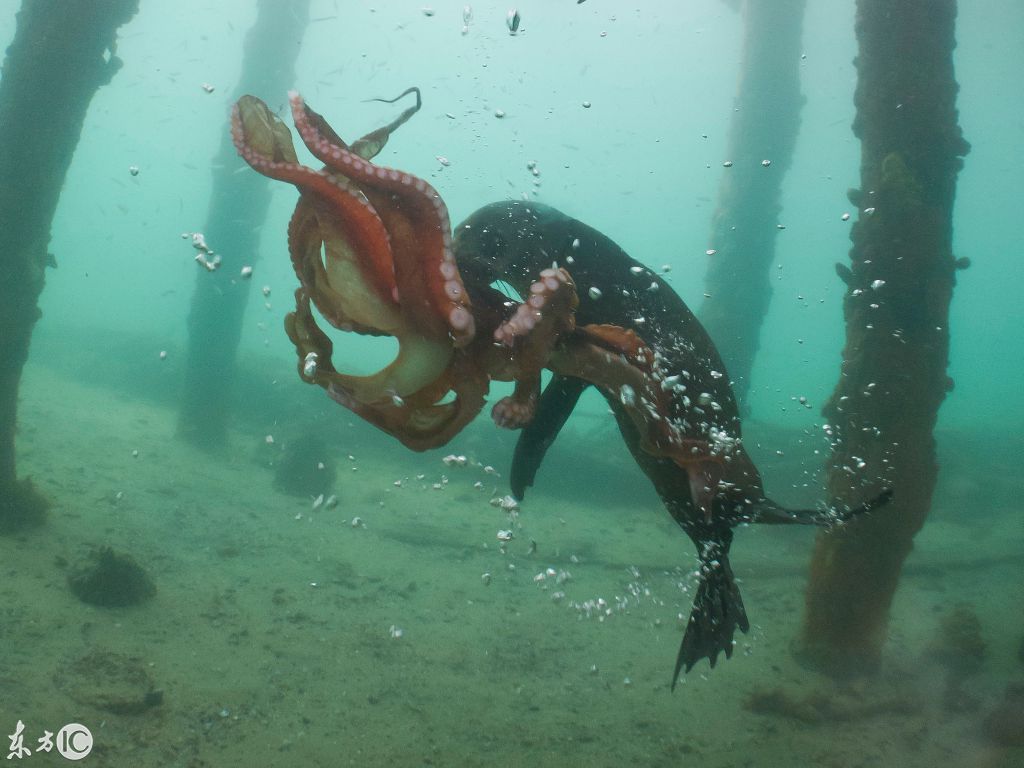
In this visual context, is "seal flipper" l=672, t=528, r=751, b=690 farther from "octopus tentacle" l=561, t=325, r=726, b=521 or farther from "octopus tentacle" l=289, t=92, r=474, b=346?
"octopus tentacle" l=289, t=92, r=474, b=346

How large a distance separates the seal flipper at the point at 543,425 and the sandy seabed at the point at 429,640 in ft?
7.78

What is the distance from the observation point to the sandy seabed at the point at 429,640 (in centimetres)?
473

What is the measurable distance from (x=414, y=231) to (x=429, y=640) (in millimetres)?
5614

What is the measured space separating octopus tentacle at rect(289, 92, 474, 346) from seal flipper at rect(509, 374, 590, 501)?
119cm

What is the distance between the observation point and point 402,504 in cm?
1280

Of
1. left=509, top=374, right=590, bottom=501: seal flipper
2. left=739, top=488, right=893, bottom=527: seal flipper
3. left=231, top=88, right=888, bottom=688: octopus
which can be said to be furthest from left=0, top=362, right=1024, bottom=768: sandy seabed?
left=739, top=488, right=893, bottom=527: seal flipper

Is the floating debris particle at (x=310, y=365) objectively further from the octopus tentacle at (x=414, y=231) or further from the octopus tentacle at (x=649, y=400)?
the octopus tentacle at (x=649, y=400)

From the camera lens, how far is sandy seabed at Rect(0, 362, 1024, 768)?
4.73 metres

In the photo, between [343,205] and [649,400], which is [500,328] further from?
[649,400]

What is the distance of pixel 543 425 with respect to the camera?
144 inches

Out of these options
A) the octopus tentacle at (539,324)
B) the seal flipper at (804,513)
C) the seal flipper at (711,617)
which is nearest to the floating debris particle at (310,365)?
the octopus tentacle at (539,324)

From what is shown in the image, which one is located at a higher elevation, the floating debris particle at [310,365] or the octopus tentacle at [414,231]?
the octopus tentacle at [414,231]

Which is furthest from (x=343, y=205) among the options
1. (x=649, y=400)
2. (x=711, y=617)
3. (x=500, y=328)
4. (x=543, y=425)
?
(x=711, y=617)

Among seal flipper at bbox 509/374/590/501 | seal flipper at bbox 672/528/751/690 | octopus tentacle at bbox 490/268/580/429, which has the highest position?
octopus tentacle at bbox 490/268/580/429
